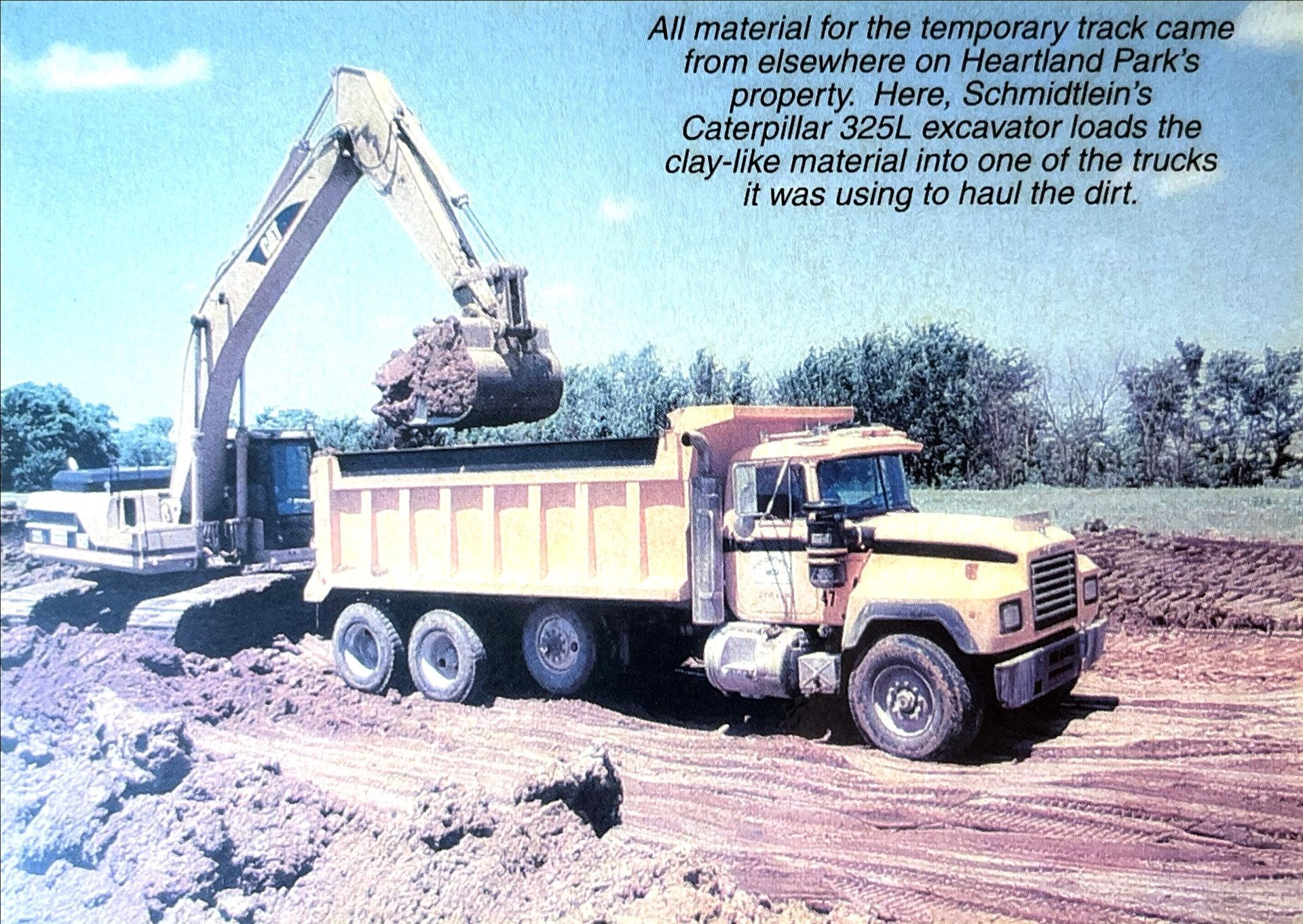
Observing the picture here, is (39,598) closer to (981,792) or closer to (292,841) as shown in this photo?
(292,841)

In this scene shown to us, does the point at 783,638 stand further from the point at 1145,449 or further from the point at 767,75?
the point at 767,75

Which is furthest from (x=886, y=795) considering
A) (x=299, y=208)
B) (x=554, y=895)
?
(x=299, y=208)

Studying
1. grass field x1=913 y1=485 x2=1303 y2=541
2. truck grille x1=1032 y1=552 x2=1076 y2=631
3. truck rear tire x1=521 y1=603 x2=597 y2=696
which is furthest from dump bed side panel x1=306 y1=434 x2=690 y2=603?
truck grille x1=1032 y1=552 x2=1076 y2=631

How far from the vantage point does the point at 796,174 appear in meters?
5.41

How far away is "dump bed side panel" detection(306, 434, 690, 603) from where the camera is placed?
274 inches

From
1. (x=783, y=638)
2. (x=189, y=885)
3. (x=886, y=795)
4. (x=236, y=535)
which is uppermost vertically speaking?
(x=236, y=535)

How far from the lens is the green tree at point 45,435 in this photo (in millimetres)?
7148

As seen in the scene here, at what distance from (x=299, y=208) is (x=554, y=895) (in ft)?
21.6

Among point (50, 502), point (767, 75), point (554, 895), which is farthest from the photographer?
point (50, 502)

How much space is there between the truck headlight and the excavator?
3.85 meters

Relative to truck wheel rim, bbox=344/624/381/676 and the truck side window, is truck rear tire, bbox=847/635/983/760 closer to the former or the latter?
the truck side window

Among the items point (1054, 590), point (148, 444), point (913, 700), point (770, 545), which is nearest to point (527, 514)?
point (770, 545)

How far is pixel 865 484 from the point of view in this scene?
6863 mm

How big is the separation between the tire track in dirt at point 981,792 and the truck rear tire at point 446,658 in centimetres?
44
